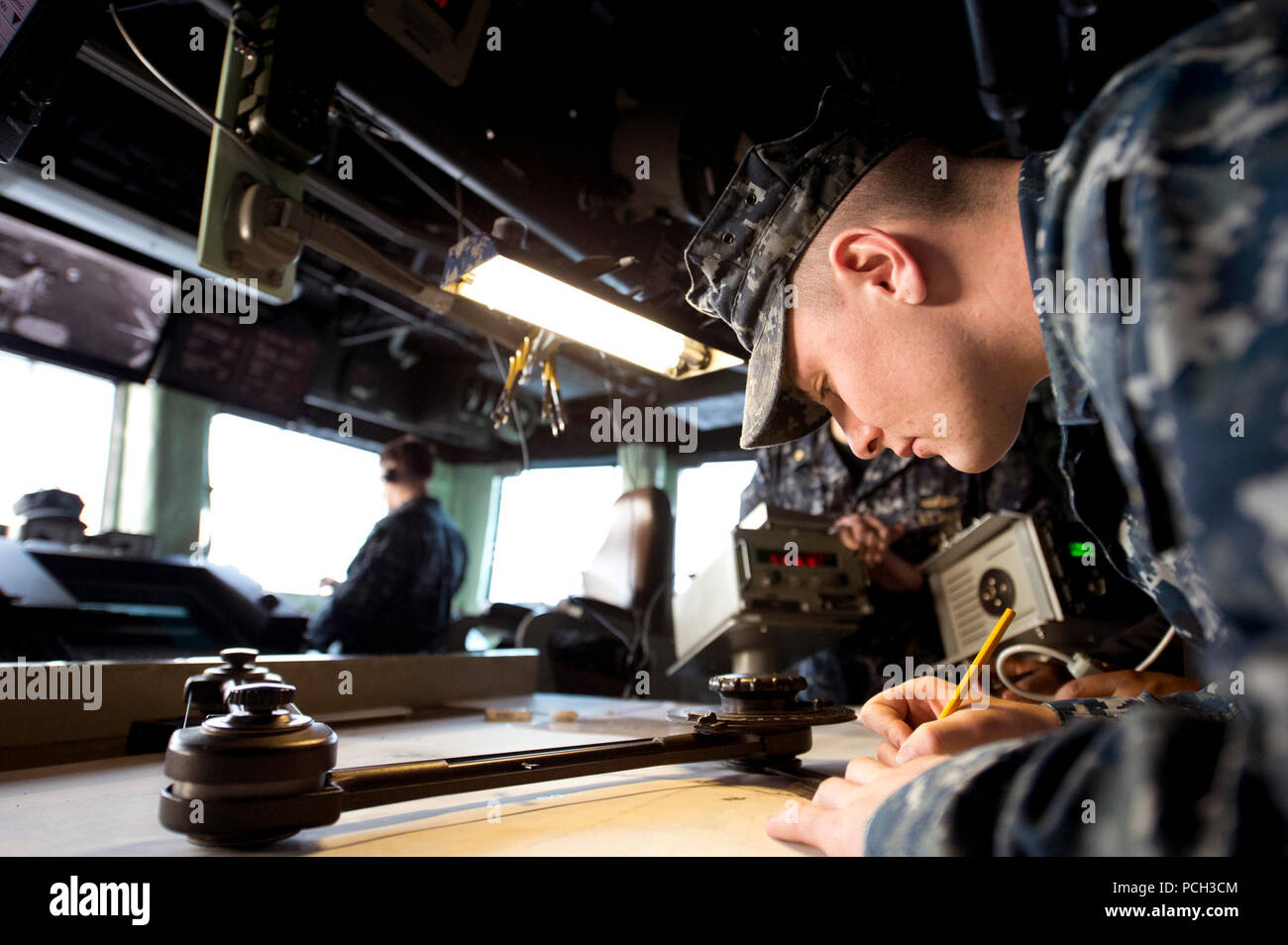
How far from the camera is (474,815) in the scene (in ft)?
2.78

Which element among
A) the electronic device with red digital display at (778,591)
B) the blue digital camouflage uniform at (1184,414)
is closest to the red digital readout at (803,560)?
the electronic device with red digital display at (778,591)

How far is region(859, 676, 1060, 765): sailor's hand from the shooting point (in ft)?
2.58

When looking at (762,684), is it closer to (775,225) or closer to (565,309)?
(775,225)

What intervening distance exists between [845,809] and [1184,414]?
1.46 ft

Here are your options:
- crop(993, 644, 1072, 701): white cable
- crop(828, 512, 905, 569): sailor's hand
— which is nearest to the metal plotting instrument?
crop(993, 644, 1072, 701): white cable

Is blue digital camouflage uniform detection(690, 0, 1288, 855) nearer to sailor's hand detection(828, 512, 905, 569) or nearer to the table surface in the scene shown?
the table surface

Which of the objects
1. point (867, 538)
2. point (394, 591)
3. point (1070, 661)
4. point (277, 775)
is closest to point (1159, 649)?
point (1070, 661)

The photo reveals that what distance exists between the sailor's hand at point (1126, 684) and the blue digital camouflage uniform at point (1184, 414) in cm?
83

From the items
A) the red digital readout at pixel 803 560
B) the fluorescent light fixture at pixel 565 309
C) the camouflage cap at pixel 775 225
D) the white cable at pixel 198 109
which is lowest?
the red digital readout at pixel 803 560

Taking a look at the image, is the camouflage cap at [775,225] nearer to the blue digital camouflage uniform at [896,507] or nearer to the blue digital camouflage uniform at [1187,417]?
the blue digital camouflage uniform at [1187,417]

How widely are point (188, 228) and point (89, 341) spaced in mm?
1046

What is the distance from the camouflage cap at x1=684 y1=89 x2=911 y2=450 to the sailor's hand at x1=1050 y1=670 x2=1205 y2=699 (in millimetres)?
757

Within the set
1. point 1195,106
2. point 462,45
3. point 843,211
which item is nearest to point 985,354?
point 843,211

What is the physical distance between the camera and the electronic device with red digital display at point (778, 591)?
1.92 meters
